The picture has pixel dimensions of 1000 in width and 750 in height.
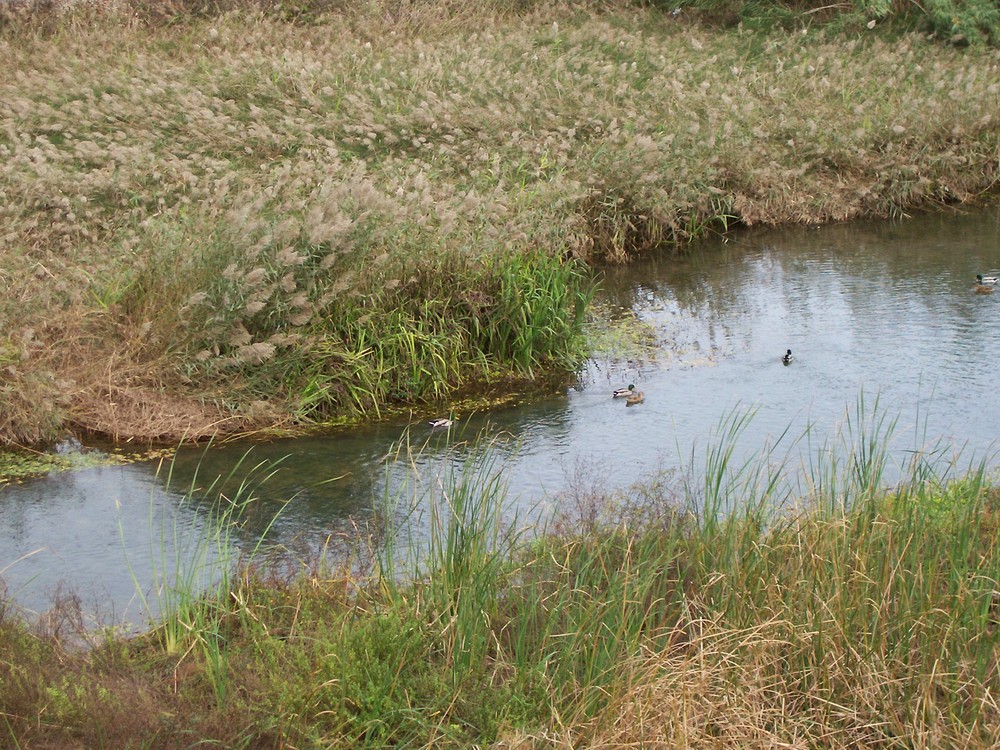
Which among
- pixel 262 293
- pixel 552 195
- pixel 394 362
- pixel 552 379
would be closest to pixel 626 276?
pixel 552 195

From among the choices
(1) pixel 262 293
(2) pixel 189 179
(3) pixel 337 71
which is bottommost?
(1) pixel 262 293

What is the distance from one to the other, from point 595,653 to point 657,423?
444 centimetres

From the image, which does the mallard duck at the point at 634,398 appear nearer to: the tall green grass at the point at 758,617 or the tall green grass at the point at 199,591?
the tall green grass at the point at 199,591

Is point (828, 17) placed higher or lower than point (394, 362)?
higher

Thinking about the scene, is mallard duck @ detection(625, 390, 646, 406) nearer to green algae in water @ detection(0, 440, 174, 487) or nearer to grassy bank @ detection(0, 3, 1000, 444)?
grassy bank @ detection(0, 3, 1000, 444)

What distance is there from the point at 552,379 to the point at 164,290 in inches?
117

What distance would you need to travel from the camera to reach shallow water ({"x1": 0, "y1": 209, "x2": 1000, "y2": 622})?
267 inches

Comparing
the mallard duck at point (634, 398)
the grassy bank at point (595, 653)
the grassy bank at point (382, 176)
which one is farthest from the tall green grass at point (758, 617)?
the grassy bank at point (382, 176)

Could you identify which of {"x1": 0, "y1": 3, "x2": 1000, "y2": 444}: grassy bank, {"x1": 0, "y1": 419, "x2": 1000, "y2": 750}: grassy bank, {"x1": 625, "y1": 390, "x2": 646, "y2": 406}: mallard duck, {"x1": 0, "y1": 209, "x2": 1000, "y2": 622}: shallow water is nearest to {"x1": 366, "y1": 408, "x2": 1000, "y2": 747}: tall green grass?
{"x1": 0, "y1": 419, "x2": 1000, "y2": 750}: grassy bank

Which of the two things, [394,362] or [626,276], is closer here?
[394,362]

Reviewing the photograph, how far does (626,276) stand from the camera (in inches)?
510

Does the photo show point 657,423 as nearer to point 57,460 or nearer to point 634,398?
point 634,398

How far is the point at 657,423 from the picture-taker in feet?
27.9

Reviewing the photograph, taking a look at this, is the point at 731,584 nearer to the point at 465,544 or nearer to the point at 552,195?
the point at 465,544
